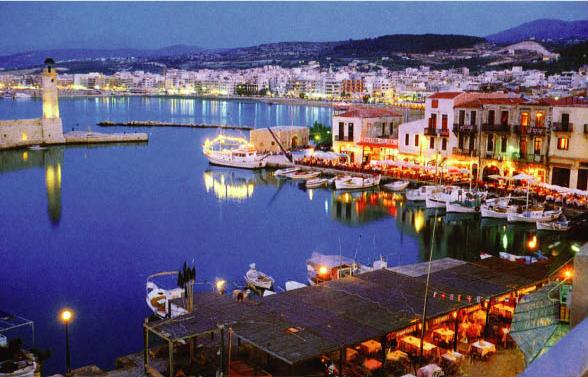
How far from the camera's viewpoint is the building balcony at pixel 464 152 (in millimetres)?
28062

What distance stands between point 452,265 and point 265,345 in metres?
5.66

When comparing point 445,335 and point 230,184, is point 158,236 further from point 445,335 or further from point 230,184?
point 445,335

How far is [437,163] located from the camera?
29.2m

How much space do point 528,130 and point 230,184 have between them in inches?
543

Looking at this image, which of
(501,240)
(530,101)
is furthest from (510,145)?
(501,240)

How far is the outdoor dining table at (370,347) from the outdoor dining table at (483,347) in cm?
146

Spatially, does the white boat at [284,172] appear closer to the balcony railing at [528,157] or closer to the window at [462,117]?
the window at [462,117]

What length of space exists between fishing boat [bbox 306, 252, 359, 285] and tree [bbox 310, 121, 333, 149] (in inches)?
901

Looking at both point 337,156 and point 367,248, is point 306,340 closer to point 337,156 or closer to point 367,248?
point 367,248

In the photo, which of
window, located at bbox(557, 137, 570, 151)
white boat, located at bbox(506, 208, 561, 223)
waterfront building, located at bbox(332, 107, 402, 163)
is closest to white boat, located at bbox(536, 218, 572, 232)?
white boat, located at bbox(506, 208, 561, 223)

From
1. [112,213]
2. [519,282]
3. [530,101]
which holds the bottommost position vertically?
[112,213]

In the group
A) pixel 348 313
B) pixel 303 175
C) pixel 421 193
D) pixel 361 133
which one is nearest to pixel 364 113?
pixel 361 133

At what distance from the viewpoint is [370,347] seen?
399 inches

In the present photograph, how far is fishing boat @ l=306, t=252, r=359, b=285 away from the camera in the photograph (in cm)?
1471
